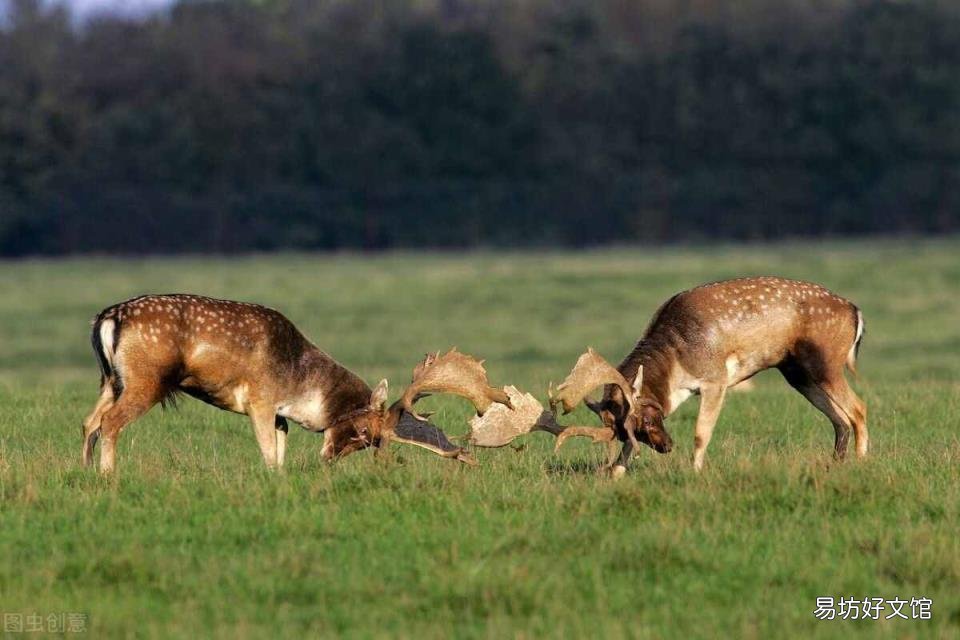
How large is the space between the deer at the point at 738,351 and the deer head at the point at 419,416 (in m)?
0.20

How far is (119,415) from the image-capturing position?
38.9 ft

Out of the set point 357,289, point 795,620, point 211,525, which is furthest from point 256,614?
point 357,289

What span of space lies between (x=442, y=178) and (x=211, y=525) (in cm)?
5707

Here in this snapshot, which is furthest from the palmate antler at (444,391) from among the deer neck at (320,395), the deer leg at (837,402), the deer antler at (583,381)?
the deer leg at (837,402)

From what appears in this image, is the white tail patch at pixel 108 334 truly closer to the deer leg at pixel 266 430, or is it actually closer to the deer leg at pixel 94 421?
the deer leg at pixel 94 421

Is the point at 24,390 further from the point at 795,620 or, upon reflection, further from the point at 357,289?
the point at 357,289

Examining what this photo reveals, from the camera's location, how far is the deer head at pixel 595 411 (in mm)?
11680

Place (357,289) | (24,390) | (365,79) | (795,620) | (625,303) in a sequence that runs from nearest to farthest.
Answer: (795,620) → (24,390) → (625,303) → (357,289) → (365,79)

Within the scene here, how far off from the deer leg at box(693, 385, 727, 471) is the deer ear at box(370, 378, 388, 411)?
2.30m

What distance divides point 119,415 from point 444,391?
232 cm

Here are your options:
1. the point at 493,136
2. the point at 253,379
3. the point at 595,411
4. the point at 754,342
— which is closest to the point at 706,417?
the point at 754,342

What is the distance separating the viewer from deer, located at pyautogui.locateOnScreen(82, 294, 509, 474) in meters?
12.0

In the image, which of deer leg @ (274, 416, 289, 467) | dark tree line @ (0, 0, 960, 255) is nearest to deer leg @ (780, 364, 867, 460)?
deer leg @ (274, 416, 289, 467)

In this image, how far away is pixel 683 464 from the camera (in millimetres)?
11898
